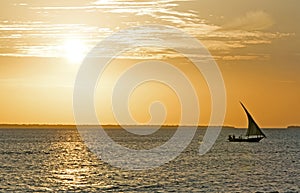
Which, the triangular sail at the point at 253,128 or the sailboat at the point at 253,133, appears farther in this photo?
the sailboat at the point at 253,133

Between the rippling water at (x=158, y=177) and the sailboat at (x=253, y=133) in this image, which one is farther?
the sailboat at (x=253, y=133)

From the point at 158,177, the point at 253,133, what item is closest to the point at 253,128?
the point at 253,133

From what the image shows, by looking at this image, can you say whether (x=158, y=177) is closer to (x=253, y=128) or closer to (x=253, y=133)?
(x=253, y=128)

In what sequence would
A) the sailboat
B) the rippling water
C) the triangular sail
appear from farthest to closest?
1. the sailboat
2. the triangular sail
3. the rippling water

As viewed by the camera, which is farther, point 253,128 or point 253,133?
point 253,133

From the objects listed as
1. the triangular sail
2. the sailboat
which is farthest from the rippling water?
the sailboat

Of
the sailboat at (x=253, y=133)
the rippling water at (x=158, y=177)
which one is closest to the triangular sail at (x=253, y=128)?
the sailboat at (x=253, y=133)

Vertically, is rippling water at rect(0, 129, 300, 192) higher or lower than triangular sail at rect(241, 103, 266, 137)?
higher

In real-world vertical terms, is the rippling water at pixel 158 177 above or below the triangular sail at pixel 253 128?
above

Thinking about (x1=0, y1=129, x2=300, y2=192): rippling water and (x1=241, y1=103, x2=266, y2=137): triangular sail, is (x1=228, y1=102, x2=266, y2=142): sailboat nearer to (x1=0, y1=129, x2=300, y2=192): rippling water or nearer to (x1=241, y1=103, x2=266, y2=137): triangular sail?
(x1=241, y1=103, x2=266, y2=137): triangular sail

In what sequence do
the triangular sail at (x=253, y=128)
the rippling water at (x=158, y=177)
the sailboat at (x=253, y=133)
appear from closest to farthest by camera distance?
1. the rippling water at (x=158, y=177)
2. the triangular sail at (x=253, y=128)
3. the sailboat at (x=253, y=133)

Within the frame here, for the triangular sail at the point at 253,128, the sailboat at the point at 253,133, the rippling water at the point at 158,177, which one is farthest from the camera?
the sailboat at the point at 253,133

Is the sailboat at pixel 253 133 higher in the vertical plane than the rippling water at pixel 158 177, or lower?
lower

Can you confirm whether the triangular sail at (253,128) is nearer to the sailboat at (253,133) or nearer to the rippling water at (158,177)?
the sailboat at (253,133)
